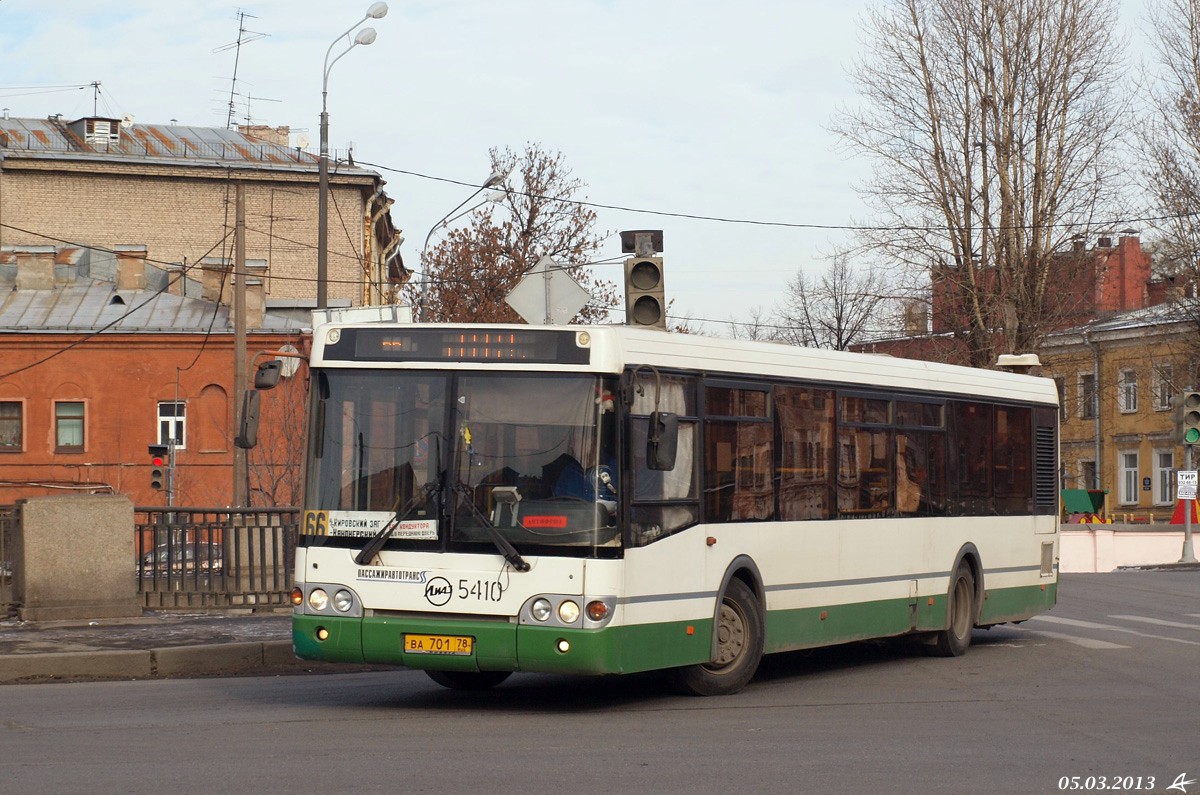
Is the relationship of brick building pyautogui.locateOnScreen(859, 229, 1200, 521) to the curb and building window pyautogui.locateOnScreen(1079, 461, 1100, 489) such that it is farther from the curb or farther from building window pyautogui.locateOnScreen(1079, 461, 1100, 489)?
the curb

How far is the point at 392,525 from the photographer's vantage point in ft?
34.0

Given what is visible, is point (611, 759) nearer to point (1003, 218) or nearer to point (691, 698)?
point (691, 698)

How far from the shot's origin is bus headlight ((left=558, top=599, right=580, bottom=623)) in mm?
9992

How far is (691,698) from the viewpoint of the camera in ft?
37.2

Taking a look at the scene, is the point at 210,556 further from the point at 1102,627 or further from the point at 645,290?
the point at 1102,627

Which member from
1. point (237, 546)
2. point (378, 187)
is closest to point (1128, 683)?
point (237, 546)

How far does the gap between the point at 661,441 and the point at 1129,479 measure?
202ft

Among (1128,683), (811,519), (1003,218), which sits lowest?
(1128,683)

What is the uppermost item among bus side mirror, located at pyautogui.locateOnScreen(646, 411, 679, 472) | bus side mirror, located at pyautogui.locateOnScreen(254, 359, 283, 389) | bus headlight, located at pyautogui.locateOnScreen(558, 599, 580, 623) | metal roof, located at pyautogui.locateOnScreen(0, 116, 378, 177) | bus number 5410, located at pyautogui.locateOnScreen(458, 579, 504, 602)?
metal roof, located at pyautogui.locateOnScreen(0, 116, 378, 177)

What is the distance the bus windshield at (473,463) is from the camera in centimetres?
1017

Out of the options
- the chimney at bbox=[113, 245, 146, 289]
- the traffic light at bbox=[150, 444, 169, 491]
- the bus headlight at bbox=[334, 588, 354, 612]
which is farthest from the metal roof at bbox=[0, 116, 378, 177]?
the bus headlight at bbox=[334, 588, 354, 612]

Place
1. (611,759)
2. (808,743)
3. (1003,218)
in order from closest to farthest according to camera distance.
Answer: (611,759)
(808,743)
(1003,218)

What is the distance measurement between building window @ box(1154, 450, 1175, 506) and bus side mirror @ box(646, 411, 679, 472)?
2309 inches

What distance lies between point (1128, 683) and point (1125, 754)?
3.73 metres
